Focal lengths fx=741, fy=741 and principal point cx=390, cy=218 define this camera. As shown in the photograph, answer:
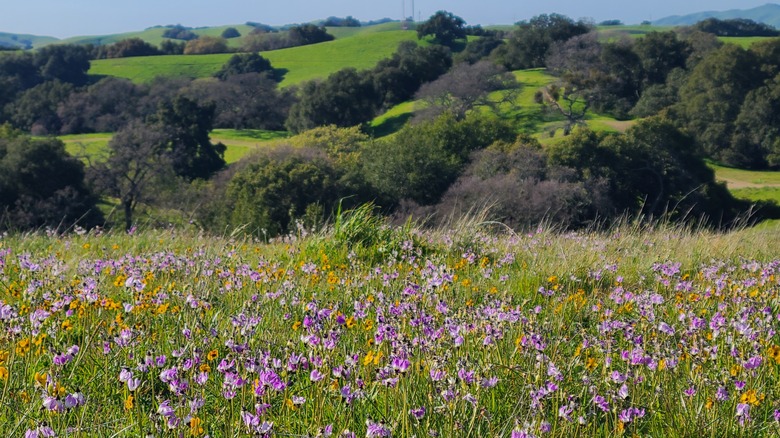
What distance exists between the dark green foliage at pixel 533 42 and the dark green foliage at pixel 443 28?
19935 mm

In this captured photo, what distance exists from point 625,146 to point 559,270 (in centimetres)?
3635

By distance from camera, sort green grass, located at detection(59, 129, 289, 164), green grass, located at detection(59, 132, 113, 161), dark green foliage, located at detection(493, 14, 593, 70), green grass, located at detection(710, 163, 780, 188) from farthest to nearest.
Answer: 1. dark green foliage, located at detection(493, 14, 593, 70)
2. green grass, located at detection(59, 129, 289, 164)
3. green grass, located at detection(59, 132, 113, 161)
4. green grass, located at detection(710, 163, 780, 188)

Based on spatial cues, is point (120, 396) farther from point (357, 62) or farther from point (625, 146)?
point (357, 62)

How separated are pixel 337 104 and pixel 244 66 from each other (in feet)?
108

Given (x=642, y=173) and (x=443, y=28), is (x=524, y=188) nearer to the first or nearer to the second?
(x=642, y=173)

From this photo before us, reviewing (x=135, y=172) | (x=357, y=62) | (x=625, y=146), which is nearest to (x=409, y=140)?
(x=625, y=146)

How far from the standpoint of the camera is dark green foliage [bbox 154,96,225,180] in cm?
5378

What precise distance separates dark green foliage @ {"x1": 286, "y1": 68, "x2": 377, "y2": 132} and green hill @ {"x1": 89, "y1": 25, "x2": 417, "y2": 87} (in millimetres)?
20861

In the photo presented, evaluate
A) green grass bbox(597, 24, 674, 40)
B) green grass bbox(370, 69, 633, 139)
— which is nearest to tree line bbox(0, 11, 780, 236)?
green grass bbox(370, 69, 633, 139)

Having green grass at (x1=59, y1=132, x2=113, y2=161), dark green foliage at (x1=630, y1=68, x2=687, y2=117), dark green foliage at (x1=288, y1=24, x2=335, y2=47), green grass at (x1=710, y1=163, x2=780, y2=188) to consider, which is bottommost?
green grass at (x1=710, y1=163, x2=780, y2=188)

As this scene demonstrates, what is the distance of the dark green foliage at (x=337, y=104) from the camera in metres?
68.9

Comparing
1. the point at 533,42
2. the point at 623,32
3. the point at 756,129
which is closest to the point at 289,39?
the point at 533,42

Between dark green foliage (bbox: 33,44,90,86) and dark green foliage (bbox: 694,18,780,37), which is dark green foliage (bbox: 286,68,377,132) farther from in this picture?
dark green foliage (bbox: 694,18,780,37)

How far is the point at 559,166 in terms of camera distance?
1467 inches
